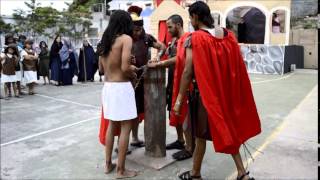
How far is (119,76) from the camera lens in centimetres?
385

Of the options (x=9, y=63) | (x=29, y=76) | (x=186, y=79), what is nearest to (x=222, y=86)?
(x=186, y=79)

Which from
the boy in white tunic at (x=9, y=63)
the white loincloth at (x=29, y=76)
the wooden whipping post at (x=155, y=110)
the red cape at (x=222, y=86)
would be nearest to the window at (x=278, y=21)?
the white loincloth at (x=29, y=76)

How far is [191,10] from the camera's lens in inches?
137

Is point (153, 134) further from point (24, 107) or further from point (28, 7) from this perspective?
point (28, 7)

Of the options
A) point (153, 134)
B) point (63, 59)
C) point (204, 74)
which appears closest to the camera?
point (204, 74)

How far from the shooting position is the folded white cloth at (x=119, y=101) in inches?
152

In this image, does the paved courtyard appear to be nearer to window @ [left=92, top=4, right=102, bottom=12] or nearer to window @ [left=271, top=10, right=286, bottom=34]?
window @ [left=271, top=10, right=286, bottom=34]

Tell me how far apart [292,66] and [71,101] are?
10160mm

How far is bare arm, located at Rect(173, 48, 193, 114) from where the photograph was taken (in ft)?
11.2

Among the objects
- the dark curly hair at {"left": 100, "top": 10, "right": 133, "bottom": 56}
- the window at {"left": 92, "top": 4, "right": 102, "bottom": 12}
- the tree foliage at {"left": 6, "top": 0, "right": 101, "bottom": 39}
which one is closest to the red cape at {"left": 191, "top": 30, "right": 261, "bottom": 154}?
the dark curly hair at {"left": 100, "top": 10, "right": 133, "bottom": 56}

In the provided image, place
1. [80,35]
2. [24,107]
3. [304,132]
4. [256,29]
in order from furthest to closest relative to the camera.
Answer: [80,35]
[256,29]
[24,107]
[304,132]

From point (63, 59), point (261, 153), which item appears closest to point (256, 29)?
point (63, 59)

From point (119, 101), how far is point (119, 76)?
263mm

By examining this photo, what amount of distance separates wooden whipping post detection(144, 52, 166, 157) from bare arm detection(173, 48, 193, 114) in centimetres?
82
